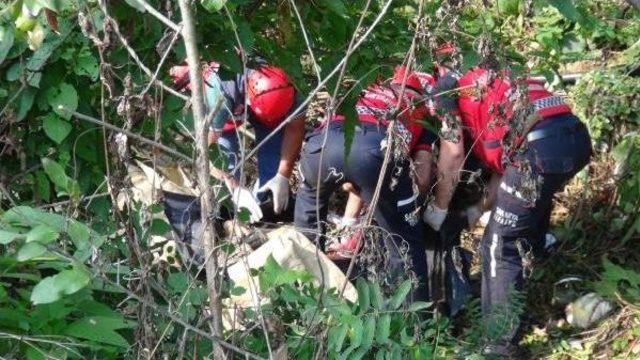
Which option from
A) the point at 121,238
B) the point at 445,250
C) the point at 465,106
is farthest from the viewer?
the point at 445,250

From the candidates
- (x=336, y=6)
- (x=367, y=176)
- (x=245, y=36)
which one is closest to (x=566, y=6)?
(x=336, y=6)

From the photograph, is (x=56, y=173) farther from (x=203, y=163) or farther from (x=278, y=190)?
(x=278, y=190)

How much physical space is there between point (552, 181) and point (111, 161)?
8.98ft

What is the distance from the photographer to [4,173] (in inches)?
129

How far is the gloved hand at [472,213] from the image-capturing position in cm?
575

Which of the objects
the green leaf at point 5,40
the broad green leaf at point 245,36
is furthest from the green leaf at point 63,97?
the broad green leaf at point 245,36

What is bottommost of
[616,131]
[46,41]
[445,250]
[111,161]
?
[445,250]

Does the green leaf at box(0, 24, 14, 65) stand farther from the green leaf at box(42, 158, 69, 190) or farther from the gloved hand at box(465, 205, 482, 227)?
the gloved hand at box(465, 205, 482, 227)

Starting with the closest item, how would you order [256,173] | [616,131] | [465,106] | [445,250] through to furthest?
1. [465,106]
2. [445,250]
3. [256,173]
4. [616,131]

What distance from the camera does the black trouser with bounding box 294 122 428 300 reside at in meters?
5.07

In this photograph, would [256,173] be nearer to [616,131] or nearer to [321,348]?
[616,131]

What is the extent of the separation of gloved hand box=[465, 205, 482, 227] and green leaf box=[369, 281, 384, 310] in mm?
2733

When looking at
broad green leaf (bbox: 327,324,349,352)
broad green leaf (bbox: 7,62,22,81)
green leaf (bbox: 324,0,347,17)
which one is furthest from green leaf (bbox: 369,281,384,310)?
broad green leaf (bbox: 7,62,22,81)

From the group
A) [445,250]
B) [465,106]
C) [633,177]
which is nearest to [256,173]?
[445,250]
